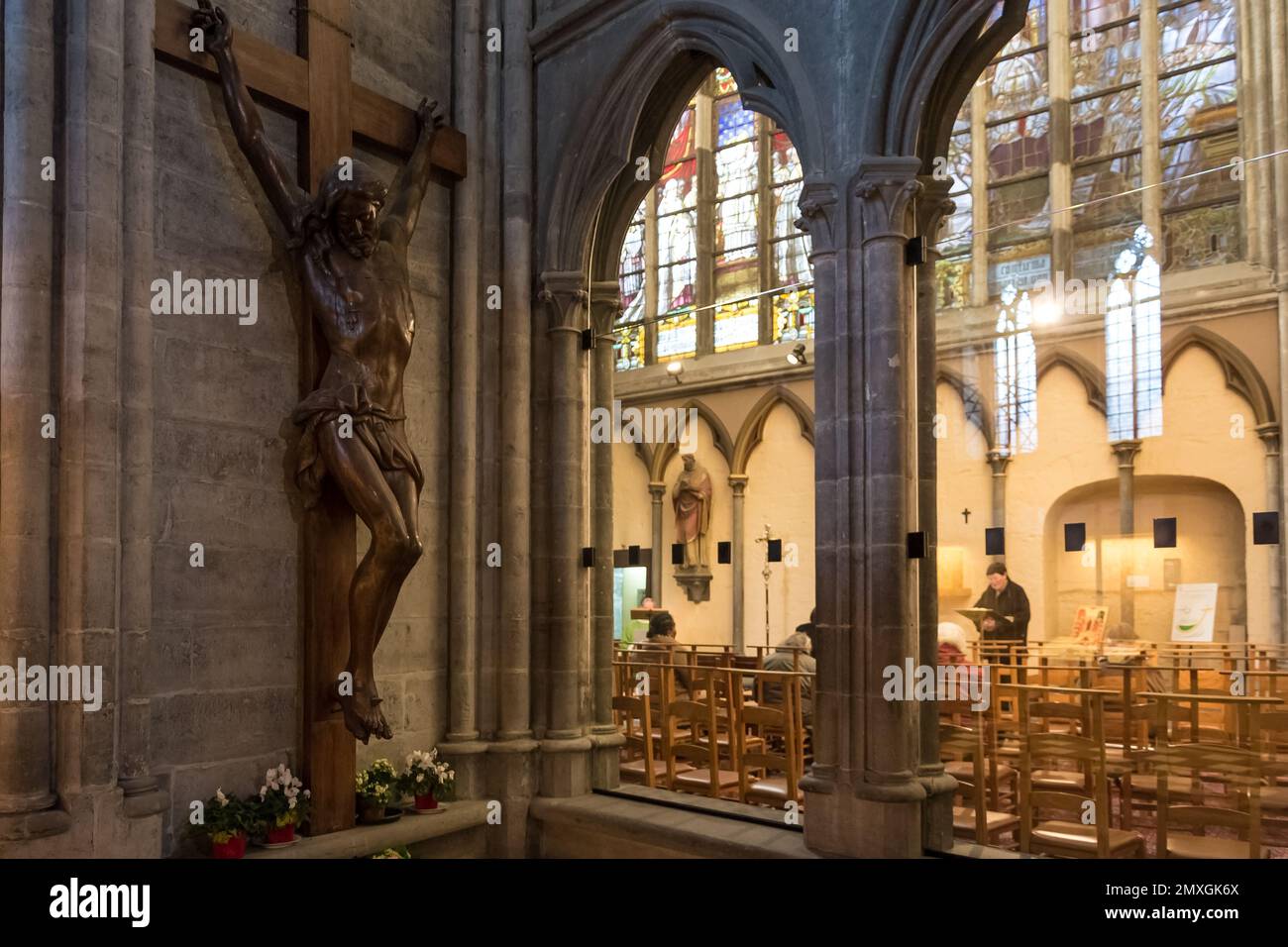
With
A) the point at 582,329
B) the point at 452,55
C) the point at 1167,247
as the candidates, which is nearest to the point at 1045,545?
the point at 1167,247

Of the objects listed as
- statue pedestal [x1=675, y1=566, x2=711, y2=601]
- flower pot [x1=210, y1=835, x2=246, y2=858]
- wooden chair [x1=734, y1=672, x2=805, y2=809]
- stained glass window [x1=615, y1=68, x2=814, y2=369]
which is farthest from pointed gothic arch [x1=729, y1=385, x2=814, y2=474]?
flower pot [x1=210, y1=835, x2=246, y2=858]

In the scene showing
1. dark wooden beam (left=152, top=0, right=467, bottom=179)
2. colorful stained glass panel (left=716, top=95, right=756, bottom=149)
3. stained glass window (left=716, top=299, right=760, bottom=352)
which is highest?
colorful stained glass panel (left=716, top=95, right=756, bottom=149)

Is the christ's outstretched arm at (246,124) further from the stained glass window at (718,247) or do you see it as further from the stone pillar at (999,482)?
the stained glass window at (718,247)

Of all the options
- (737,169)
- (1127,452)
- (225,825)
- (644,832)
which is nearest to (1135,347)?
(1127,452)

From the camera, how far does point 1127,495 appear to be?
11.6m

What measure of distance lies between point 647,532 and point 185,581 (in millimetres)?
11050

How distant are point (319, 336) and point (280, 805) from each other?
2062 millimetres

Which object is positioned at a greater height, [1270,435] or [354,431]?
[1270,435]

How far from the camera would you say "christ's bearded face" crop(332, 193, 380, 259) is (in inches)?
183

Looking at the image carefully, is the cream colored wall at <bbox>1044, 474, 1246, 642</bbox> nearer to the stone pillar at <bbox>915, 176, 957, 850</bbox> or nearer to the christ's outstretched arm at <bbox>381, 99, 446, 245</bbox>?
the stone pillar at <bbox>915, 176, 957, 850</bbox>

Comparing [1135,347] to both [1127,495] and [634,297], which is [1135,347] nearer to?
[1127,495]

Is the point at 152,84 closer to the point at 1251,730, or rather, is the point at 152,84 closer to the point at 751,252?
the point at 1251,730

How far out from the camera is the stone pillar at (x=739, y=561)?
560 inches

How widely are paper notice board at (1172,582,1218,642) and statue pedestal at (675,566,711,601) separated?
578cm
